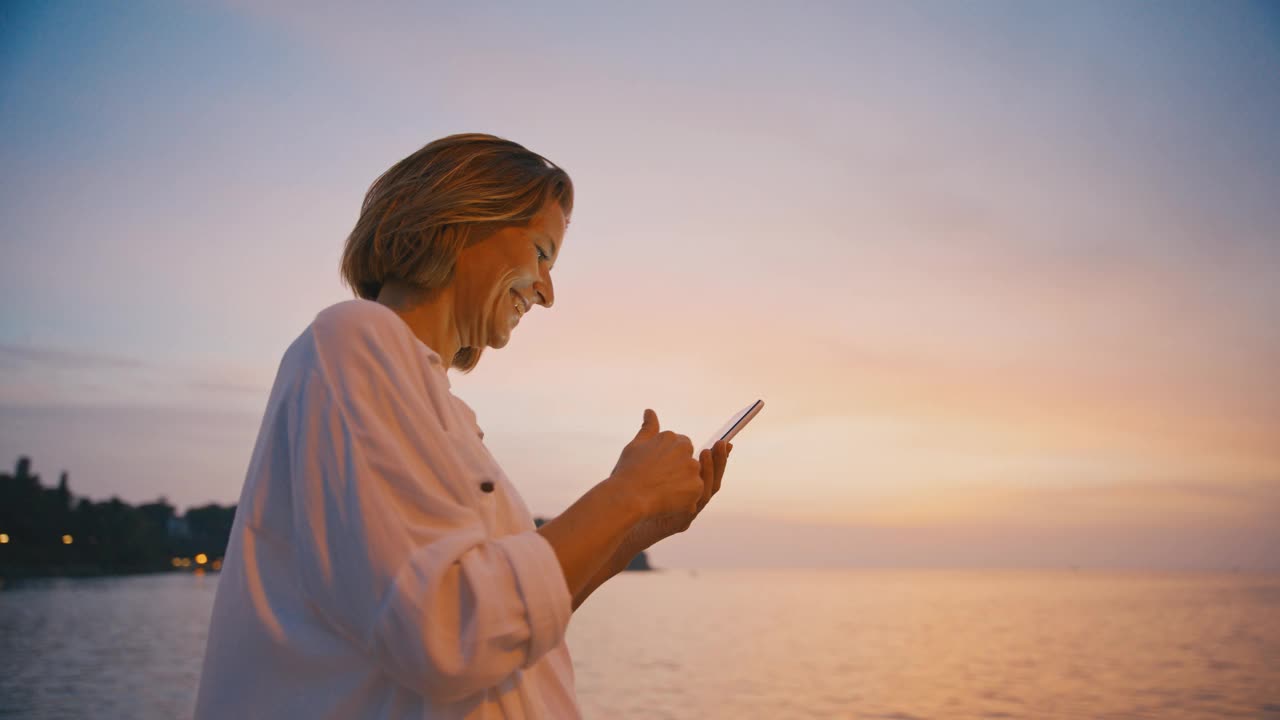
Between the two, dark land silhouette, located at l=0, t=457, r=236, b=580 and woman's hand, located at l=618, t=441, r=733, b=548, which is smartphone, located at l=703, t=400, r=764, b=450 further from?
dark land silhouette, located at l=0, t=457, r=236, b=580

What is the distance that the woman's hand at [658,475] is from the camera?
1387 mm

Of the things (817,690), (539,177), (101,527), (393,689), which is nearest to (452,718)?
(393,689)

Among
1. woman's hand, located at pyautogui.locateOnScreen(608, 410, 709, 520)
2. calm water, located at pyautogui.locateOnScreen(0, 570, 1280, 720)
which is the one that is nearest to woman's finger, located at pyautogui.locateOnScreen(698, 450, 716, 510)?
woman's hand, located at pyautogui.locateOnScreen(608, 410, 709, 520)

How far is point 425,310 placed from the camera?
1.67 metres

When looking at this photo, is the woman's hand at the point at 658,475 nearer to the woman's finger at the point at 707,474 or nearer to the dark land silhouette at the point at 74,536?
the woman's finger at the point at 707,474

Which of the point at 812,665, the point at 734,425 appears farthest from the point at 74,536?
the point at 734,425

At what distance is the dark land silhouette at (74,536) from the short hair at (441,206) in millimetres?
71723

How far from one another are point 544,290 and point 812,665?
28.6 metres

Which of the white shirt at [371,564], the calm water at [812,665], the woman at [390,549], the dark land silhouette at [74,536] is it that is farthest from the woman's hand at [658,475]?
the dark land silhouette at [74,536]

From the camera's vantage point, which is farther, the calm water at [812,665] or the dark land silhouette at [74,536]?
the dark land silhouette at [74,536]

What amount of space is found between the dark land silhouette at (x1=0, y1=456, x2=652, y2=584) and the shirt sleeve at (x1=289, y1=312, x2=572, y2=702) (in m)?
72.1

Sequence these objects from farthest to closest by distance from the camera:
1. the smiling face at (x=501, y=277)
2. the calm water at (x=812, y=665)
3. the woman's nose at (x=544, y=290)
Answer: the calm water at (x=812, y=665) → the woman's nose at (x=544, y=290) → the smiling face at (x=501, y=277)

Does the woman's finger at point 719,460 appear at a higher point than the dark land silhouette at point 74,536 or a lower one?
higher

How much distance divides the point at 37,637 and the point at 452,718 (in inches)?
1302
